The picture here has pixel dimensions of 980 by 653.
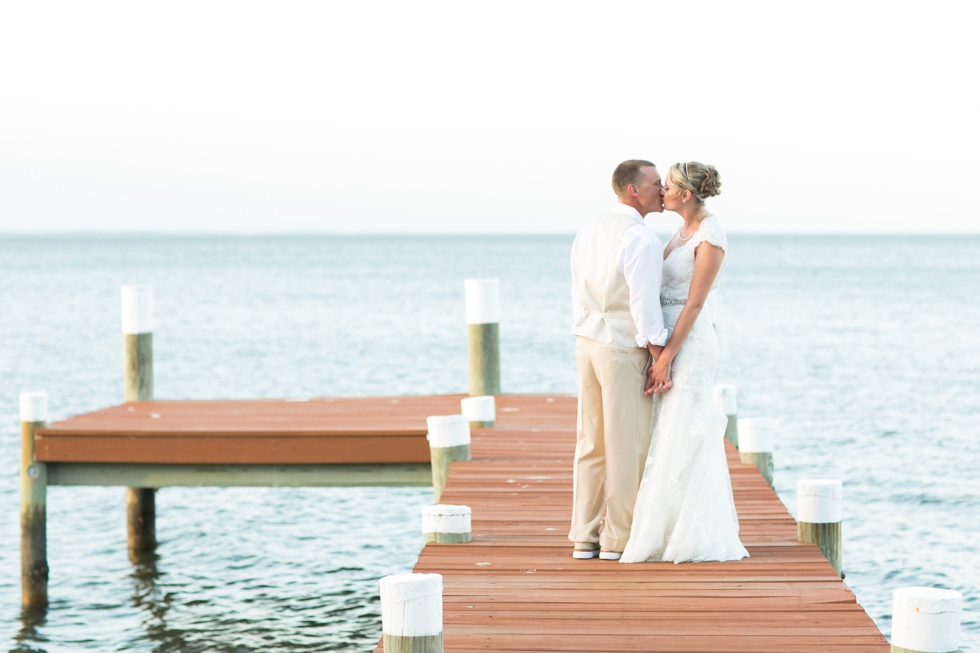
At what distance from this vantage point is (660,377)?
16.3 ft

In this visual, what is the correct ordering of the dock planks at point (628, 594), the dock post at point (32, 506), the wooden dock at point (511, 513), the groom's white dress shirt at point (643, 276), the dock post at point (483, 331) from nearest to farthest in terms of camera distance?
the dock planks at point (628, 594)
the wooden dock at point (511, 513)
the groom's white dress shirt at point (643, 276)
the dock post at point (32, 506)
the dock post at point (483, 331)

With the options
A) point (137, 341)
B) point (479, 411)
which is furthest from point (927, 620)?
point (137, 341)

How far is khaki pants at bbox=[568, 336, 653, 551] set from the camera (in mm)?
5023

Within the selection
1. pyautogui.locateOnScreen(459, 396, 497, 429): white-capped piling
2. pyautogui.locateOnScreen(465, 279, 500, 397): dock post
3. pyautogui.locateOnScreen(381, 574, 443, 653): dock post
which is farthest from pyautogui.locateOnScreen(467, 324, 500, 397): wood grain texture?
pyautogui.locateOnScreen(381, 574, 443, 653): dock post

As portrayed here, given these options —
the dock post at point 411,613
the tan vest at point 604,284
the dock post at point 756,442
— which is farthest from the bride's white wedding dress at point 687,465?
the dock post at point 756,442

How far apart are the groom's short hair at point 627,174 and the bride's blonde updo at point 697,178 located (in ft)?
0.52

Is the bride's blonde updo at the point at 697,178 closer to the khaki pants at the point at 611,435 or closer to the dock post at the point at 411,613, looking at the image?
the khaki pants at the point at 611,435

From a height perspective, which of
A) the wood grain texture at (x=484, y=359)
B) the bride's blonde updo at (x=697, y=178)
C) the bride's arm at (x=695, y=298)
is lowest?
the wood grain texture at (x=484, y=359)

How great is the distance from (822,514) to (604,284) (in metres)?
1.45

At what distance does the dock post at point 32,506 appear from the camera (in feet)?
27.1

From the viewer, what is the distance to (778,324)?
144 ft

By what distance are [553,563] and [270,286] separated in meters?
67.8

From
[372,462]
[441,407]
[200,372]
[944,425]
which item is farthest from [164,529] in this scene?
[200,372]

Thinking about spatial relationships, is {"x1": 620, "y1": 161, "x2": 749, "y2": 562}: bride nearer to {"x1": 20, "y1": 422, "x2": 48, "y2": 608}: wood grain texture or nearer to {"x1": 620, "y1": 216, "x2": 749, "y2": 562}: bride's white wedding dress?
{"x1": 620, "y1": 216, "x2": 749, "y2": 562}: bride's white wedding dress
